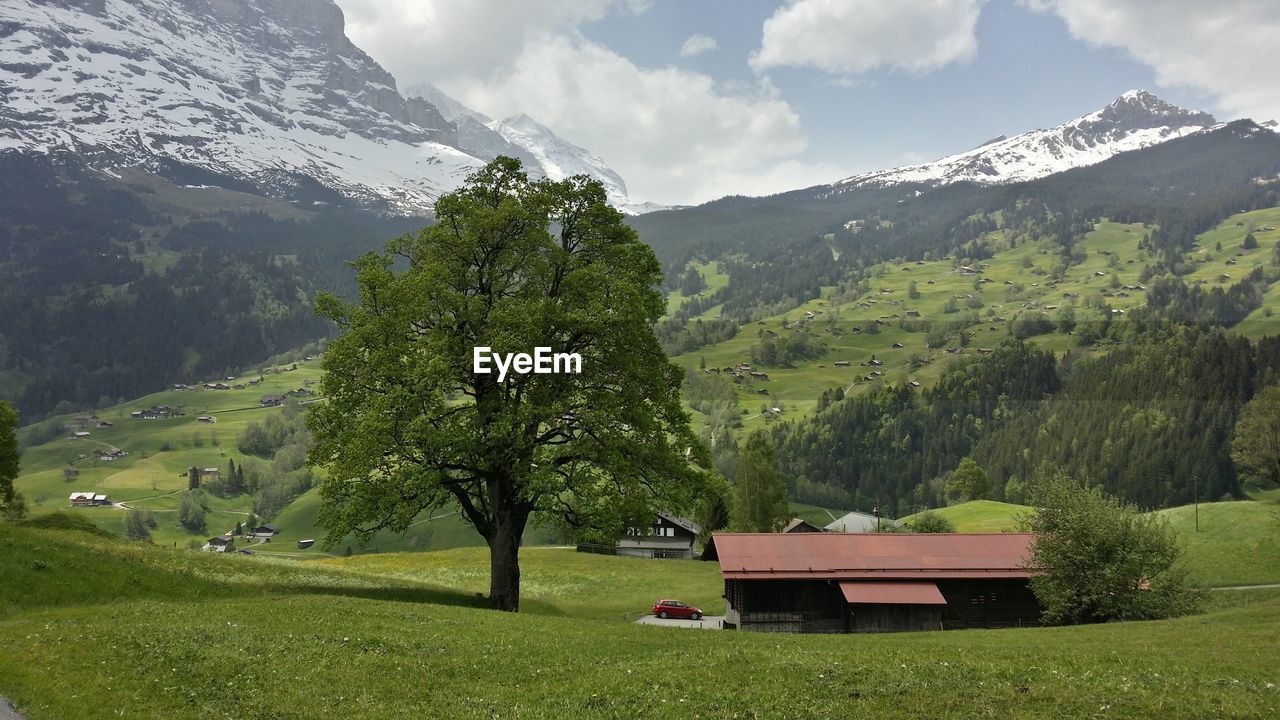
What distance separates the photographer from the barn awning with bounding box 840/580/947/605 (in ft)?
172

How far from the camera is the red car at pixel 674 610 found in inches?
2367

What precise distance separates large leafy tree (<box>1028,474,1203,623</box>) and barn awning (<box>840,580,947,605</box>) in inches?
279

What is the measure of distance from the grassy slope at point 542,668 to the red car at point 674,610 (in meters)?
29.9

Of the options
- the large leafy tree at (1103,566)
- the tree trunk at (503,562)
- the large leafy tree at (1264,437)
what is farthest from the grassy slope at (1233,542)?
the tree trunk at (503,562)

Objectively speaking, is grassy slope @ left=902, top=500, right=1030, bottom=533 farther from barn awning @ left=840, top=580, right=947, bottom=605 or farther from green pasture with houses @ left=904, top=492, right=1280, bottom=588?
barn awning @ left=840, top=580, right=947, bottom=605

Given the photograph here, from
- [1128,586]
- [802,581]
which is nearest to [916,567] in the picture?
[802,581]

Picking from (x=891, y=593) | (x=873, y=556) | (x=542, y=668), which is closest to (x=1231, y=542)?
(x=873, y=556)

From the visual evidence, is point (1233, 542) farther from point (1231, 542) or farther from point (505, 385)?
point (505, 385)

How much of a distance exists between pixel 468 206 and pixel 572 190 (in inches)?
194

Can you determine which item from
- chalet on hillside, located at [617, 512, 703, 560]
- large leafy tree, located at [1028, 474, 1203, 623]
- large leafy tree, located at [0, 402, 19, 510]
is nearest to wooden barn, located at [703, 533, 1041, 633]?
large leafy tree, located at [1028, 474, 1203, 623]

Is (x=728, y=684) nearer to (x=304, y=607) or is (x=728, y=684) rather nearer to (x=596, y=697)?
(x=596, y=697)

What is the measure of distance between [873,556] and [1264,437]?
249 feet

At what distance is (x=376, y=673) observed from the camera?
20.2m

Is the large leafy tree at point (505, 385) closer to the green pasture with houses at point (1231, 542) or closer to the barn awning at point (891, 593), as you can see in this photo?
the barn awning at point (891, 593)
